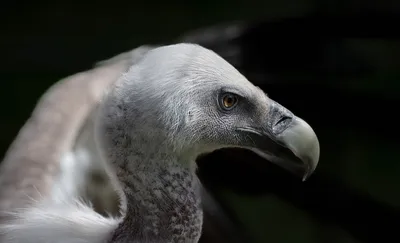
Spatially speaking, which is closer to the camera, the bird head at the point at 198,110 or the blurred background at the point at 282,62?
the bird head at the point at 198,110

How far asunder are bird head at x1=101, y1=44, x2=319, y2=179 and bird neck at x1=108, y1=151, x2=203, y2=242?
3 centimetres

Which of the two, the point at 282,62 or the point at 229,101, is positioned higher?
the point at 229,101

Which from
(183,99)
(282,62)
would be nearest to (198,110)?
(183,99)

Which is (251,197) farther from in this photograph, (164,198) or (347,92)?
(164,198)

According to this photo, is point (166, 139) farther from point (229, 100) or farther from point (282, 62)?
point (282, 62)

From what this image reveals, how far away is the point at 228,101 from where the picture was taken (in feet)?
3.46

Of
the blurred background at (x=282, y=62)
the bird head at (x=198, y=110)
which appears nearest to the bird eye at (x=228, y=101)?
the bird head at (x=198, y=110)

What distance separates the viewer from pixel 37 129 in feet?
5.18

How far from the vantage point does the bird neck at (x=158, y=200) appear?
1046mm

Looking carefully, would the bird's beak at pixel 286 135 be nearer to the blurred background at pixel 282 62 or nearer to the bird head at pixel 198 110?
the bird head at pixel 198 110

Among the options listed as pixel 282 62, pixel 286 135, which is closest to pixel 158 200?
pixel 286 135

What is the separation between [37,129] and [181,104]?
65 cm

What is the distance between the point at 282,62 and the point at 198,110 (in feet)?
2.07

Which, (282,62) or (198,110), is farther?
(282,62)
